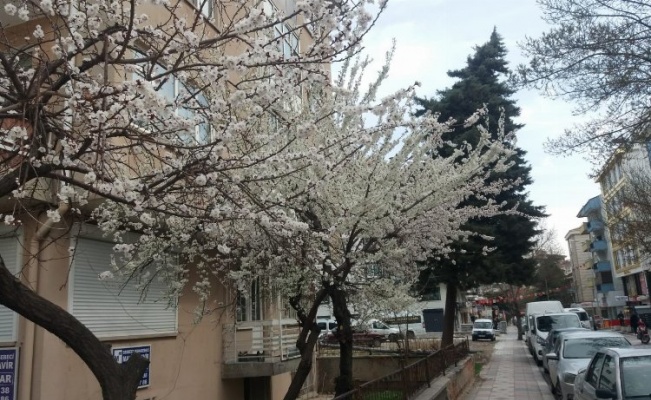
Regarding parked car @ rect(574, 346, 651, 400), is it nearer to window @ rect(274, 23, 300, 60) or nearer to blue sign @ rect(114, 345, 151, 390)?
window @ rect(274, 23, 300, 60)

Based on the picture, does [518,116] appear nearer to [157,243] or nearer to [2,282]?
[157,243]

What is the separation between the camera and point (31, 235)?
8.23 metres

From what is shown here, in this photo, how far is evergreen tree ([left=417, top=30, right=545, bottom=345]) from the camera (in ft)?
71.6

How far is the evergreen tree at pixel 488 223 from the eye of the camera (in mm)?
21812

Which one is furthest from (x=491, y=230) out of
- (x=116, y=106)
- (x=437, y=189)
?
(x=116, y=106)

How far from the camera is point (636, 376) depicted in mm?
7133

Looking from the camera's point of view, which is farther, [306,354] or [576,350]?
[576,350]

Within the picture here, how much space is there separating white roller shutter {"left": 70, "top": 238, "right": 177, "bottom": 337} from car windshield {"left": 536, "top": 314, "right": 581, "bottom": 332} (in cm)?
1794

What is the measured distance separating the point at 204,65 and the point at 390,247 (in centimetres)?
536

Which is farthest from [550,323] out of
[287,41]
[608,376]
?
[287,41]

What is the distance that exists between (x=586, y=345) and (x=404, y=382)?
5638 mm

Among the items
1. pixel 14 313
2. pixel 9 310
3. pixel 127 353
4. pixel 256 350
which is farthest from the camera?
pixel 256 350

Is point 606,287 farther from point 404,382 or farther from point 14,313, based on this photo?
point 14,313

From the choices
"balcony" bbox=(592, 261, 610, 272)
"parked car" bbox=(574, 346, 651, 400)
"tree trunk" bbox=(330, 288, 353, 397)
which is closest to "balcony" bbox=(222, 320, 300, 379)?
"tree trunk" bbox=(330, 288, 353, 397)
